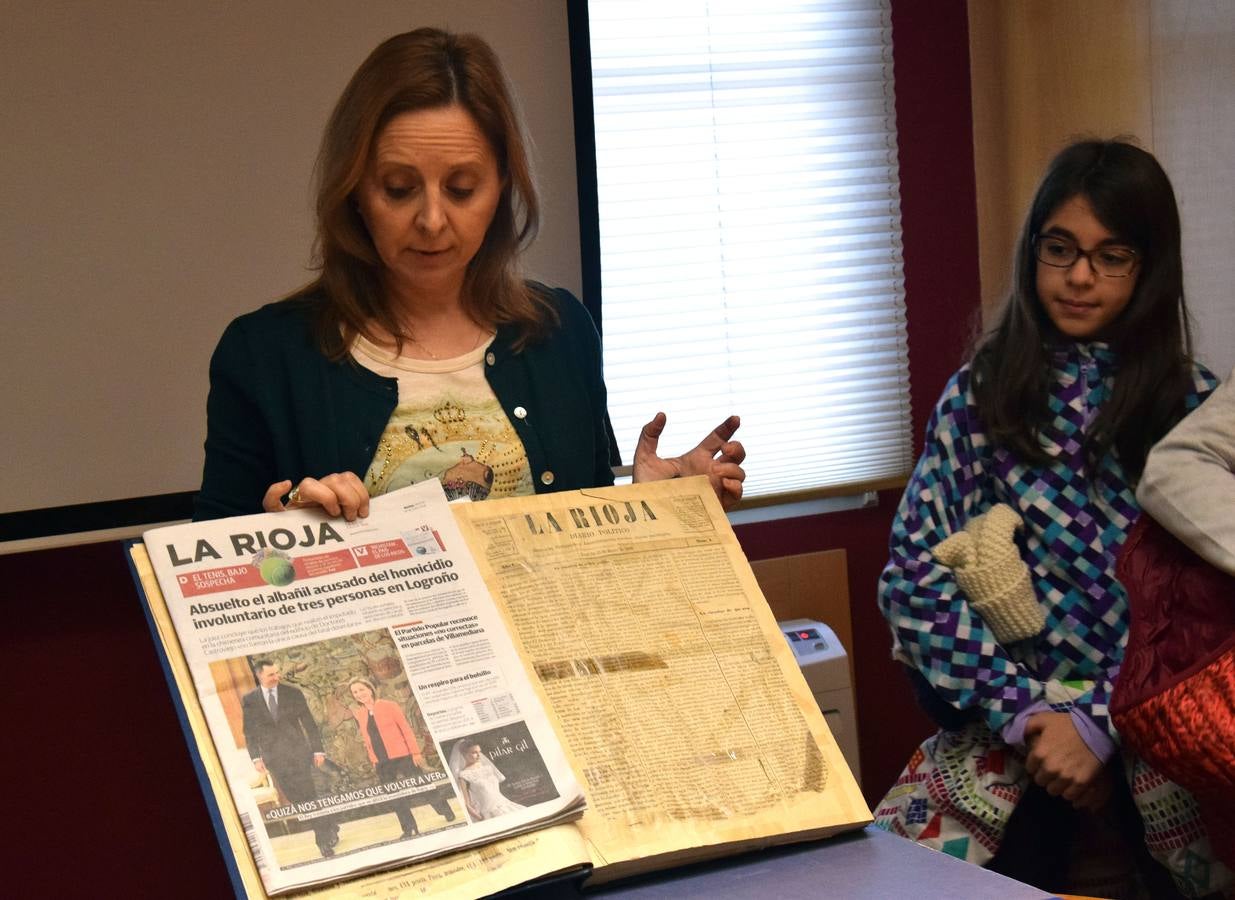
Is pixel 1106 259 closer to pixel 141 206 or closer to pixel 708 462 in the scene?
pixel 708 462

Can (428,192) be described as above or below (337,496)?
above

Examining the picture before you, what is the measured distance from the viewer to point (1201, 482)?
150cm

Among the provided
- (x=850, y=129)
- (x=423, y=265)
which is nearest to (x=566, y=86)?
(x=850, y=129)

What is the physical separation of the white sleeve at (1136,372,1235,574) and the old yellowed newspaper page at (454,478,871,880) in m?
0.66

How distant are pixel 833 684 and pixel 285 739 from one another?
1.87m

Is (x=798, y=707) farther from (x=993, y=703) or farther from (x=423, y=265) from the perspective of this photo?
(x=993, y=703)

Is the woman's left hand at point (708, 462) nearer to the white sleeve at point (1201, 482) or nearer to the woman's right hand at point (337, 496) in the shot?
the woman's right hand at point (337, 496)

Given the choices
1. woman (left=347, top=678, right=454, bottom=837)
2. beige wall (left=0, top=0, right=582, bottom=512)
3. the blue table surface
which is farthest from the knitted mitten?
beige wall (left=0, top=0, right=582, bottom=512)

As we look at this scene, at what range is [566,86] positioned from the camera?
8.67 ft

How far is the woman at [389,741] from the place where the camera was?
2.80ft

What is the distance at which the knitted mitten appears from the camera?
5.86ft

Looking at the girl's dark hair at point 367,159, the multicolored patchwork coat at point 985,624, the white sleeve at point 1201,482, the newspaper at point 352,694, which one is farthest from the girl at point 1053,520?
the newspaper at point 352,694

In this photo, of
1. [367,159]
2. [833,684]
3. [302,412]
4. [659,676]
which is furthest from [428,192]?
[833,684]

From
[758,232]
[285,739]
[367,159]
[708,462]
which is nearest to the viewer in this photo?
[285,739]
